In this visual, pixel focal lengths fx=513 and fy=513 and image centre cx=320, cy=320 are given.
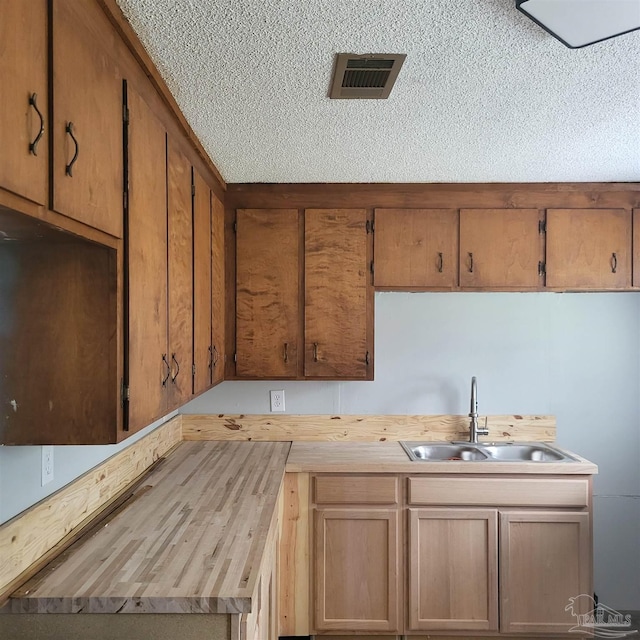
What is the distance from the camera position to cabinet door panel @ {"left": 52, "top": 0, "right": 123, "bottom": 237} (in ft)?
3.28

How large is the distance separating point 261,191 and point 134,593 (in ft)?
6.70

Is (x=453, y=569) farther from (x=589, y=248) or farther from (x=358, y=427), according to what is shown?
(x=589, y=248)

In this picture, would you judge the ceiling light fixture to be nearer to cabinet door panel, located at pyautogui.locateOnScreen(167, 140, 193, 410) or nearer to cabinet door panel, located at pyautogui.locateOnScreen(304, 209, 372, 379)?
cabinet door panel, located at pyautogui.locateOnScreen(167, 140, 193, 410)

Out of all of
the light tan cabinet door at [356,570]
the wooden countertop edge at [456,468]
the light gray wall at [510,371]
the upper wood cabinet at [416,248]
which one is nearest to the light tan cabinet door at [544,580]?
the wooden countertop edge at [456,468]

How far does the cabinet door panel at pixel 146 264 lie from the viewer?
1.37m

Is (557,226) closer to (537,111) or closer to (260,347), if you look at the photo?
(537,111)

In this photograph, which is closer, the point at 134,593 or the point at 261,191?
the point at 134,593

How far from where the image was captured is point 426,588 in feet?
8.23

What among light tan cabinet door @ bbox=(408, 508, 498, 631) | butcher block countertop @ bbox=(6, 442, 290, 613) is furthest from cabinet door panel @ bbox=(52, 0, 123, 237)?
light tan cabinet door @ bbox=(408, 508, 498, 631)

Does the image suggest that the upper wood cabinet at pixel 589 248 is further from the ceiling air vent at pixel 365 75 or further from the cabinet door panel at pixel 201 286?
the cabinet door panel at pixel 201 286

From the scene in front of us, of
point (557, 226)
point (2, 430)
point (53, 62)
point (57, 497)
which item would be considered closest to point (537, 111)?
point (557, 226)

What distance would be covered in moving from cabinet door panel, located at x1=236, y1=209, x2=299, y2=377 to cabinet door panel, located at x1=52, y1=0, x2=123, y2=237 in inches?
57.6

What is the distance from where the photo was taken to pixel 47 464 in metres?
1.57

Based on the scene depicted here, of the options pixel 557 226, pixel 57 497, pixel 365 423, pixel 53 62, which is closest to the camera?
pixel 53 62
